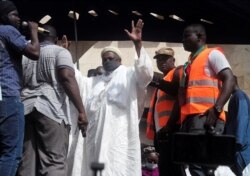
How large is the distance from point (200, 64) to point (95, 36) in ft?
6.83

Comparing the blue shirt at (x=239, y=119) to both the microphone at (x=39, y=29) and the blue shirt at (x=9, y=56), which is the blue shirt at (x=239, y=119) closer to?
the microphone at (x=39, y=29)

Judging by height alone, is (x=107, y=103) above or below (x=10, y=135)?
above

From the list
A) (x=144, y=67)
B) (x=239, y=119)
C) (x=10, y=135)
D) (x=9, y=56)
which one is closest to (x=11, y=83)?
(x=9, y=56)

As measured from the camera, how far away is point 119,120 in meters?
7.03

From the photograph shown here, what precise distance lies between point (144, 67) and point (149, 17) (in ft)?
3.11

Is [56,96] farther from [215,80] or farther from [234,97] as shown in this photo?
[234,97]

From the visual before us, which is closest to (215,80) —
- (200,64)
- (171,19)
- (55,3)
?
(200,64)

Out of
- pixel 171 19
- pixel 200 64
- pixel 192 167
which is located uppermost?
pixel 171 19

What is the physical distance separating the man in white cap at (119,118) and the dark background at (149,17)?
49cm

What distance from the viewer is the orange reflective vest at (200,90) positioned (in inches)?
246

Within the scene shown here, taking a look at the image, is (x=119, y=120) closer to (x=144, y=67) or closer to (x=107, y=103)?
(x=107, y=103)

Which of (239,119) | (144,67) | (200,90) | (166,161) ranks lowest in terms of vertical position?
(166,161)

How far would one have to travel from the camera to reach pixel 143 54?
266 inches

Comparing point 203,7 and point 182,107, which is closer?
point 182,107
